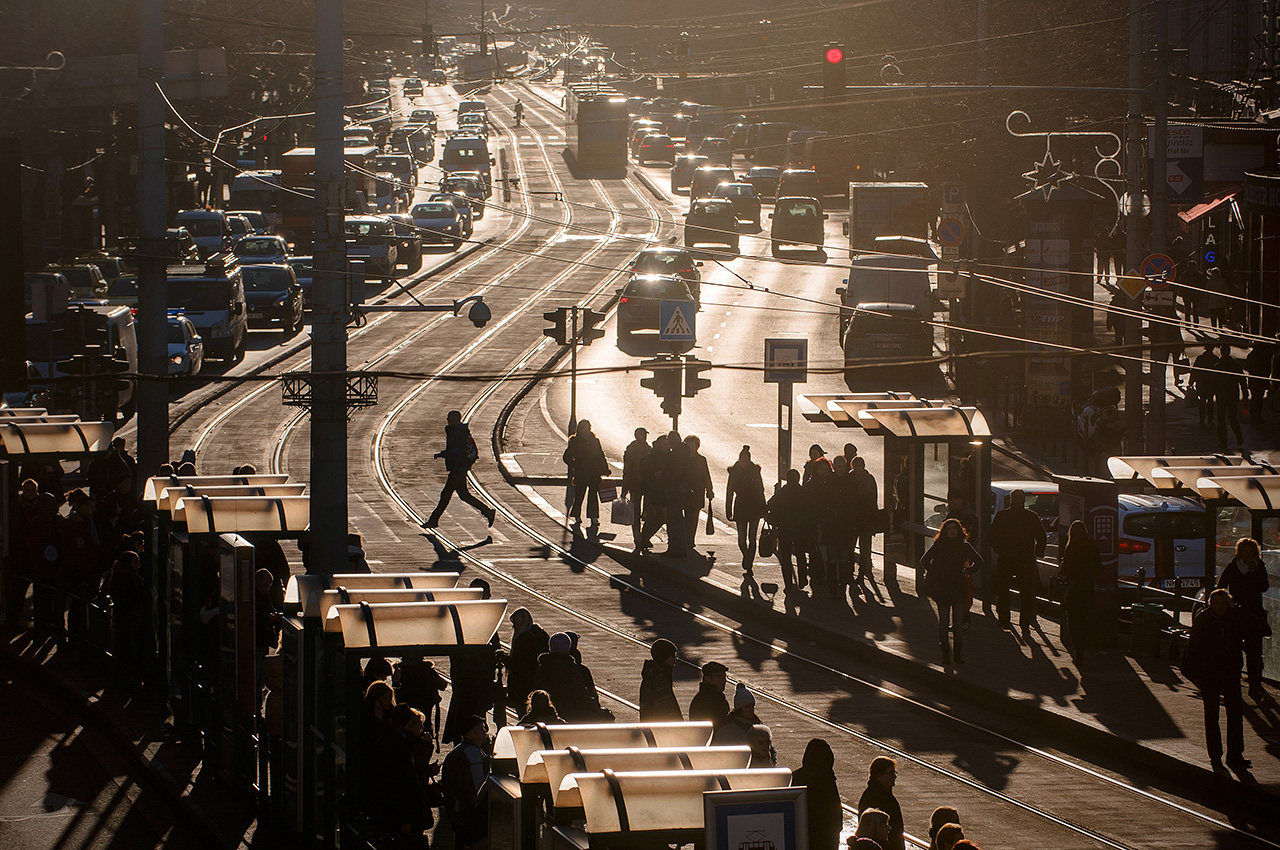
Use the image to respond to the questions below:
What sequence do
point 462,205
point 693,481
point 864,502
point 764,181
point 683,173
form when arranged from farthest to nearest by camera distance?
point 683,173
point 764,181
point 462,205
point 693,481
point 864,502

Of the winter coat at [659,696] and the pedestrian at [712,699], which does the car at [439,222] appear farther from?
the pedestrian at [712,699]

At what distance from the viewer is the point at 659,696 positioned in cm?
1209

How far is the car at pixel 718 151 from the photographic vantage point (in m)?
85.2

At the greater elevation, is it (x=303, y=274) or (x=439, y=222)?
(x=439, y=222)

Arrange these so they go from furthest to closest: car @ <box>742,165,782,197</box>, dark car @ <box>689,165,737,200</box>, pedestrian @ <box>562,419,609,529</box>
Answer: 1. car @ <box>742,165,782,197</box>
2. dark car @ <box>689,165,737,200</box>
3. pedestrian @ <box>562,419,609,529</box>

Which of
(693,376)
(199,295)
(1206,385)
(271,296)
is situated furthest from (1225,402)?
(271,296)

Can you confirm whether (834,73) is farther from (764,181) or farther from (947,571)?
(764,181)

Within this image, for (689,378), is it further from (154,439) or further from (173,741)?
(173,741)

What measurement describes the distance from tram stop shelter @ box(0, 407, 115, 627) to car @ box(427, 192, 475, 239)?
41.4m

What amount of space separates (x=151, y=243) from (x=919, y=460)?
11.1m

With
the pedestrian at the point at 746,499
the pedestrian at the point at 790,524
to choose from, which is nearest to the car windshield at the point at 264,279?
the pedestrian at the point at 746,499

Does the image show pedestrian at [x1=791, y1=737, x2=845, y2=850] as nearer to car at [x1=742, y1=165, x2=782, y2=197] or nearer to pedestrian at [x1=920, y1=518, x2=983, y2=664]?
pedestrian at [x1=920, y1=518, x2=983, y2=664]

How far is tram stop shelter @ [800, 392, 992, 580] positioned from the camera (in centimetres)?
1883

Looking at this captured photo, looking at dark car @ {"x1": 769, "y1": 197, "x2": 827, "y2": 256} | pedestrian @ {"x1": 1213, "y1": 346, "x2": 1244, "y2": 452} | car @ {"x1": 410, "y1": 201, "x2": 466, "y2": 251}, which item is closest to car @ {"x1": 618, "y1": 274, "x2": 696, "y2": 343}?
dark car @ {"x1": 769, "y1": 197, "x2": 827, "y2": 256}
